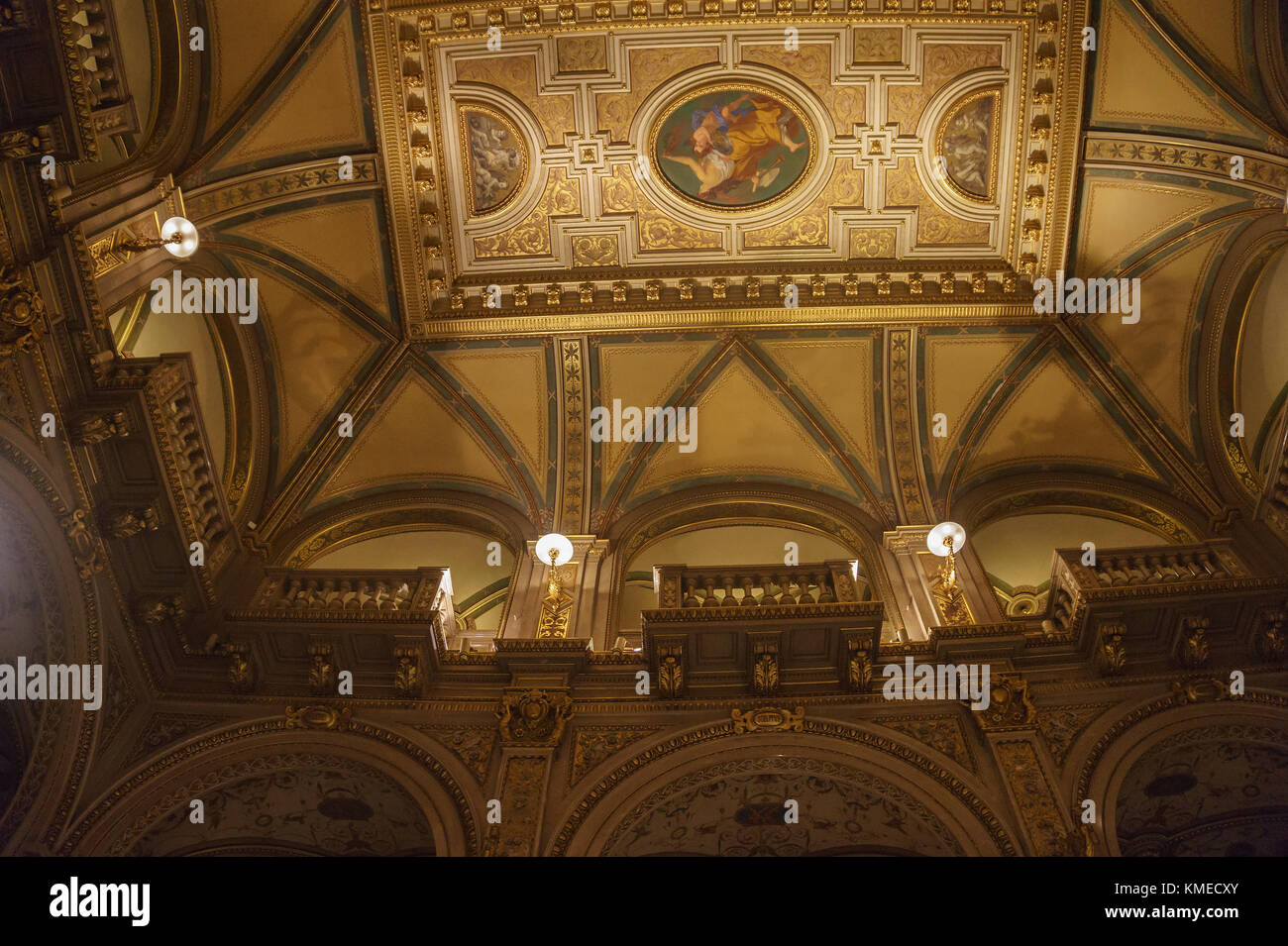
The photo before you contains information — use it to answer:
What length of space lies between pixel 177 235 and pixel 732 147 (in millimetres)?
7508

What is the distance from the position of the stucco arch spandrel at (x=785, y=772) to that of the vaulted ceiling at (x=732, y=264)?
15.0ft

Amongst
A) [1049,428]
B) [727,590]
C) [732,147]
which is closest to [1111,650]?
[727,590]

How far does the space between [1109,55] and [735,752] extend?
1012cm

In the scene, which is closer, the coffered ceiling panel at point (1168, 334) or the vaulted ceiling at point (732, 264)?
the vaulted ceiling at point (732, 264)

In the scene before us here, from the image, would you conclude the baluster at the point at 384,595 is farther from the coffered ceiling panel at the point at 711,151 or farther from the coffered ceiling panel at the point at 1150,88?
the coffered ceiling panel at the point at 1150,88

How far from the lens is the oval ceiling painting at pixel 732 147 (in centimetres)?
1523

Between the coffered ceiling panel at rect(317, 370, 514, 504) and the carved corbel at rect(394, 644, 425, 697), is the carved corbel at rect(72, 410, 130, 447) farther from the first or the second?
the coffered ceiling panel at rect(317, 370, 514, 504)

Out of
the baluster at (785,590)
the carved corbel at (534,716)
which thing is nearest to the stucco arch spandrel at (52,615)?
the carved corbel at (534,716)

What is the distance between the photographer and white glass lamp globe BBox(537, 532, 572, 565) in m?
13.3

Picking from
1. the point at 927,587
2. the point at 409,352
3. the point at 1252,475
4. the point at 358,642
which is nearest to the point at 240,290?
the point at 409,352

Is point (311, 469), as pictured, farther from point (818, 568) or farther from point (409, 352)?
point (818, 568)

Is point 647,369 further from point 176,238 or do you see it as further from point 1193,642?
point 1193,642

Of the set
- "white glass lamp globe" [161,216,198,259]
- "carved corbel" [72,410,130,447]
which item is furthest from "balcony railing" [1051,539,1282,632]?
"white glass lamp globe" [161,216,198,259]

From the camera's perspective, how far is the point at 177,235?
12031mm
